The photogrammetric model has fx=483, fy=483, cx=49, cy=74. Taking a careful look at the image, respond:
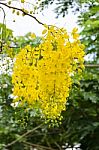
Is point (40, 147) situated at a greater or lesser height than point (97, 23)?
lesser

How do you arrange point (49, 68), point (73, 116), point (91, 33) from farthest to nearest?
point (73, 116) < point (91, 33) < point (49, 68)

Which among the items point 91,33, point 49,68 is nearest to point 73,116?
point 91,33

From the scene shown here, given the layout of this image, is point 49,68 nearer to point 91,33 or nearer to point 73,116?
point 91,33

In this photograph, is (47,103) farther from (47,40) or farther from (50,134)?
(50,134)

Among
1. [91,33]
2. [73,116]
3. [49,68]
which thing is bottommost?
[73,116]

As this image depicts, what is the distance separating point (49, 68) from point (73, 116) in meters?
2.53

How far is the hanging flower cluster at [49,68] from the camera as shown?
2.07 metres

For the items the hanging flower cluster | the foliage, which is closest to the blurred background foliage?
the foliage

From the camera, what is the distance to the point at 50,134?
16.5 feet

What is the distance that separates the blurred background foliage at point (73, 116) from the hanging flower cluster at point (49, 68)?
5.54ft

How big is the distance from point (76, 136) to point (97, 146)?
255mm

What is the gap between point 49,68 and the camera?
209cm

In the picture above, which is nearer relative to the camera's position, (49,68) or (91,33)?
(49,68)

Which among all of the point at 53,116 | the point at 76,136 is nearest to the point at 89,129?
the point at 76,136
